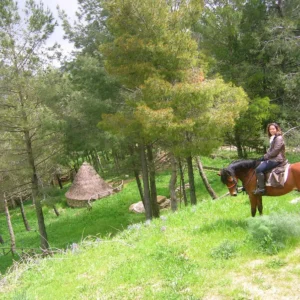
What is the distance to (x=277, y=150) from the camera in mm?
7520

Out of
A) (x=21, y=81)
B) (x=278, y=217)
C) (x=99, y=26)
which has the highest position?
(x=99, y=26)

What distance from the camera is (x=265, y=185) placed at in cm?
769

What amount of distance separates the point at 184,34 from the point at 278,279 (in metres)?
10.4

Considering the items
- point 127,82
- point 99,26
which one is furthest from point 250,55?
point 127,82

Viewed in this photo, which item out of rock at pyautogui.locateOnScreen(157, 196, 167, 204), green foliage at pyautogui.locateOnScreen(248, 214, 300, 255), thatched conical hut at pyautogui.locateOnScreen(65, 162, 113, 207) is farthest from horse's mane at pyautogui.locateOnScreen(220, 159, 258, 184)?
thatched conical hut at pyautogui.locateOnScreen(65, 162, 113, 207)

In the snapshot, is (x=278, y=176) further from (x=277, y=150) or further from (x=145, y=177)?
(x=145, y=177)

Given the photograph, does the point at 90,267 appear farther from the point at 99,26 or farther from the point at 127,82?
the point at 99,26

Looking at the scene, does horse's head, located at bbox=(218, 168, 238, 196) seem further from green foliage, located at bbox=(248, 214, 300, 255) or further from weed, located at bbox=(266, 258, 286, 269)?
weed, located at bbox=(266, 258, 286, 269)

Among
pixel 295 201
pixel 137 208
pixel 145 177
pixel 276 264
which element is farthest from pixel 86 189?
pixel 276 264

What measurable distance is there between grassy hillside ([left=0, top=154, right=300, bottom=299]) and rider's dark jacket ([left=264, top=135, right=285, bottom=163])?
1302 millimetres

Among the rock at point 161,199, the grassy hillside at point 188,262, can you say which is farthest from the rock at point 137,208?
the grassy hillside at point 188,262

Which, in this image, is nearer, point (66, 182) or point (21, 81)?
point (21, 81)

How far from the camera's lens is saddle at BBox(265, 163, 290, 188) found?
7445 millimetres

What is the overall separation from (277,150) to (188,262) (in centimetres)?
334
